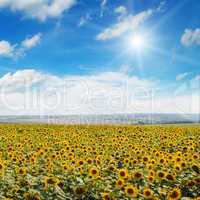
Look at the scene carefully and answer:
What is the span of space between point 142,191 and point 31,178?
8.15 ft

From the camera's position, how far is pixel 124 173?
332 inches

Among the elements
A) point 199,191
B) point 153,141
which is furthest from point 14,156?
point 153,141

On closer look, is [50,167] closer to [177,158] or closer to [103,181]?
[103,181]

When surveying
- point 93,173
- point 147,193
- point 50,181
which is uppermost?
point 93,173

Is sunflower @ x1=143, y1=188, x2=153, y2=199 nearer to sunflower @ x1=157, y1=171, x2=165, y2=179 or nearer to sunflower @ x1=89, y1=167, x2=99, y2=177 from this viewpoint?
sunflower @ x1=157, y1=171, x2=165, y2=179

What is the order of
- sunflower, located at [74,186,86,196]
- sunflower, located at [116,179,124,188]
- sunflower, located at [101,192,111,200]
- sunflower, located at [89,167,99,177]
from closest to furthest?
sunflower, located at [101,192,111,200]
sunflower, located at [74,186,86,196]
sunflower, located at [116,179,124,188]
sunflower, located at [89,167,99,177]

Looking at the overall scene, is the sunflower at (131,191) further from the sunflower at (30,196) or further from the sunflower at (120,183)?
the sunflower at (30,196)

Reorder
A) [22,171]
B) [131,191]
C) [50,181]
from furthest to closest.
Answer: [22,171] → [50,181] → [131,191]

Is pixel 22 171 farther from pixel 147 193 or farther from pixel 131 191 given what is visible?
pixel 147 193

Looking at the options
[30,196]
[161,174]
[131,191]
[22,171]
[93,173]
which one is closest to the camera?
[131,191]

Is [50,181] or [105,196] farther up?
[50,181]

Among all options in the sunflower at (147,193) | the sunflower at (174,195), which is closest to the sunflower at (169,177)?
the sunflower at (174,195)

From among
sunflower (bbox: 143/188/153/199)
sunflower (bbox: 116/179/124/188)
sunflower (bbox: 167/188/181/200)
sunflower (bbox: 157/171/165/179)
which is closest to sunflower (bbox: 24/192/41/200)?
sunflower (bbox: 116/179/124/188)

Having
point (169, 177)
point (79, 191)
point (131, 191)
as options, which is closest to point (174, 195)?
point (131, 191)
